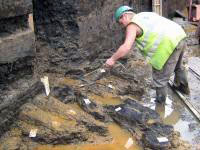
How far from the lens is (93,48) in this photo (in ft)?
23.9

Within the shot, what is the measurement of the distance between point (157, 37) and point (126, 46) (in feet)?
2.10

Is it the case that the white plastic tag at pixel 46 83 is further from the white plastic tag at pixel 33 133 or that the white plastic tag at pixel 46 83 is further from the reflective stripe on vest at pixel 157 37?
the reflective stripe on vest at pixel 157 37

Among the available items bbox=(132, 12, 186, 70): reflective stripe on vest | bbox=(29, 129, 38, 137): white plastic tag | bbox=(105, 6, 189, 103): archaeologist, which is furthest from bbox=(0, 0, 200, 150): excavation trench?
bbox=(132, 12, 186, 70): reflective stripe on vest

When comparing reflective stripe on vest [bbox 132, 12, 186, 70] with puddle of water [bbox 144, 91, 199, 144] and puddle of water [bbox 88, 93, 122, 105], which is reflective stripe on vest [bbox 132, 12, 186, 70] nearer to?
puddle of water [bbox 144, 91, 199, 144]

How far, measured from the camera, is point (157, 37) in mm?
5875

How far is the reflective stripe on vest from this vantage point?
588 cm

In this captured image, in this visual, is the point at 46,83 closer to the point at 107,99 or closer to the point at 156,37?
the point at 107,99

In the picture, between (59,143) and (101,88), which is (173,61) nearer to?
(101,88)

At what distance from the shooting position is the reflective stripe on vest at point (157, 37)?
5.88m

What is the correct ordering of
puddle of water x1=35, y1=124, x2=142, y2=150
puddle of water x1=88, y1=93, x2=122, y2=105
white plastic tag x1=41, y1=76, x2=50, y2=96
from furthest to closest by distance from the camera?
puddle of water x1=88, y1=93, x2=122, y2=105 → white plastic tag x1=41, y1=76, x2=50, y2=96 → puddle of water x1=35, y1=124, x2=142, y2=150

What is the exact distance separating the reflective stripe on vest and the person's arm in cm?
18

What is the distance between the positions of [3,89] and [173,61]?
2.69 meters

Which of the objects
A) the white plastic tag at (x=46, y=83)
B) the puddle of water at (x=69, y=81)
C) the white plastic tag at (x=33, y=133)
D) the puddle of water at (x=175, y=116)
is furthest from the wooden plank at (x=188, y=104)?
the white plastic tag at (x=33, y=133)

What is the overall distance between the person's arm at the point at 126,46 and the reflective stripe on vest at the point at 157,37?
18cm
